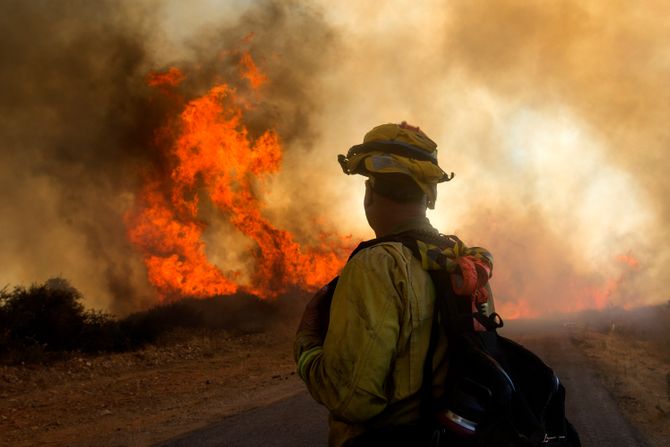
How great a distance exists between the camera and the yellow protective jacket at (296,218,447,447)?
65.6 inches

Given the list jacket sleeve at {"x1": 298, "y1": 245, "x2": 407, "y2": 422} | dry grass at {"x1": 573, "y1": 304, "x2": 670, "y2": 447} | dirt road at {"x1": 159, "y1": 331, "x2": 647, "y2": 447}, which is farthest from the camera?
dry grass at {"x1": 573, "y1": 304, "x2": 670, "y2": 447}

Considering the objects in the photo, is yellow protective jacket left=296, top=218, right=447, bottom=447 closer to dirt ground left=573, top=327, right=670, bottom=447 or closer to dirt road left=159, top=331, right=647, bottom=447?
dirt road left=159, top=331, right=647, bottom=447

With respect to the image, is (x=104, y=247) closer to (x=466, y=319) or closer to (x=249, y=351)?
(x=249, y=351)

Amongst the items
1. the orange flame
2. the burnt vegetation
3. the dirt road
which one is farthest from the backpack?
the orange flame

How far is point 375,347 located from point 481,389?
14.5 inches

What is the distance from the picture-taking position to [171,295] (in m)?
20.3

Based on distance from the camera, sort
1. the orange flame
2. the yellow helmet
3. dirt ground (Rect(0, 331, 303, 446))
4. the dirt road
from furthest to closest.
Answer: the orange flame
dirt ground (Rect(0, 331, 303, 446))
the dirt road
the yellow helmet

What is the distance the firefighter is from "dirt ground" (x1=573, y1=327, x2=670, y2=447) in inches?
203

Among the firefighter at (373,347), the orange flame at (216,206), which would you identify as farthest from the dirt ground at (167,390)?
the orange flame at (216,206)

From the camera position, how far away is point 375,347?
1.66m

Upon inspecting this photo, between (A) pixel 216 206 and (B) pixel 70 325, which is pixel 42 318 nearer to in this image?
(B) pixel 70 325

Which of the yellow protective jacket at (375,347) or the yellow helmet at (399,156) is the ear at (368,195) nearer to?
the yellow helmet at (399,156)

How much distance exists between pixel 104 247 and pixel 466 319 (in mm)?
28528

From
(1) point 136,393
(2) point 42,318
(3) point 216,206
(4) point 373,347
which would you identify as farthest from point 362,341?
(3) point 216,206
